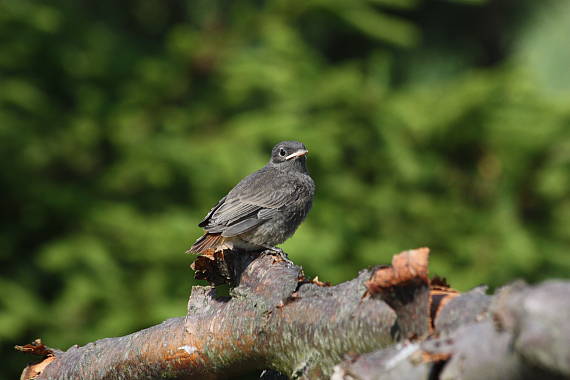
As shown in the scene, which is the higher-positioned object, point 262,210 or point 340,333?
point 262,210

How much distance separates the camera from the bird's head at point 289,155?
219 inches

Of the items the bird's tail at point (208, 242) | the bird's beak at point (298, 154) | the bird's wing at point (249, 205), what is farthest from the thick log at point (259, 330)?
the bird's beak at point (298, 154)

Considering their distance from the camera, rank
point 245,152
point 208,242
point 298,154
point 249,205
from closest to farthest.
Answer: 1. point 208,242
2. point 249,205
3. point 298,154
4. point 245,152

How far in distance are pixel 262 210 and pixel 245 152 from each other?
2.33m

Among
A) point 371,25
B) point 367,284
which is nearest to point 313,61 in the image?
point 371,25

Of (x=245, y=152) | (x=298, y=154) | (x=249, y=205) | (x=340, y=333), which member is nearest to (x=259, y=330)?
(x=340, y=333)

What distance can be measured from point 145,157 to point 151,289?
1.18m

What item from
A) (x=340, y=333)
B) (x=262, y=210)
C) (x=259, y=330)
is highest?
(x=262, y=210)

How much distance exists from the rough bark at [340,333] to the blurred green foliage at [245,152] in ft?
12.5

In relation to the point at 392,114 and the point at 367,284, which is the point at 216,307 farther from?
the point at 392,114

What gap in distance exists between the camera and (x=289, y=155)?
18.4 feet

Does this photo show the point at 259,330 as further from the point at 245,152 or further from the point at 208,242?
the point at 245,152

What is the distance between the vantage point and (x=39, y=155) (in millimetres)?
7406

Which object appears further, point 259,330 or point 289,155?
point 289,155
